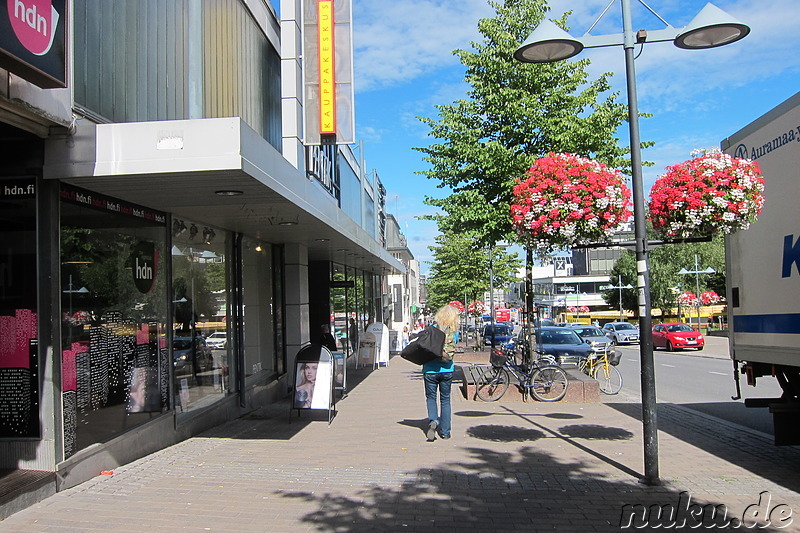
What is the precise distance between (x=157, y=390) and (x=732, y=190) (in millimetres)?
6662

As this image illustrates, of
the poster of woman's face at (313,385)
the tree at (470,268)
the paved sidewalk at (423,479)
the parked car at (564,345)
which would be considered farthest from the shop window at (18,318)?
the tree at (470,268)

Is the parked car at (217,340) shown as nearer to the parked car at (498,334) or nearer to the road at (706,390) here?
the road at (706,390)

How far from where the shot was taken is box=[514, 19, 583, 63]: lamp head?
20.4ft

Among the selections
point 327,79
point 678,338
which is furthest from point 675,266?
point 327,79

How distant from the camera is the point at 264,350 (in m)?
12.5

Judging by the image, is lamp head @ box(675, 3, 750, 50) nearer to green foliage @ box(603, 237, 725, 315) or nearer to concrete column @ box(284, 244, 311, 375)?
concrete column @ box(284, 244, 311, 375)

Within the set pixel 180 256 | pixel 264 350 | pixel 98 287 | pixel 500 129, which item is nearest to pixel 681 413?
pixel 500 129

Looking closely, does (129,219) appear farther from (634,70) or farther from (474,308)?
(474,308)

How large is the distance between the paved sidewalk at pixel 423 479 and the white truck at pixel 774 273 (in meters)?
0.98

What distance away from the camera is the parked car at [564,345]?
58.7 feet

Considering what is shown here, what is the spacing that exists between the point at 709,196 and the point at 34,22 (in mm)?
5911

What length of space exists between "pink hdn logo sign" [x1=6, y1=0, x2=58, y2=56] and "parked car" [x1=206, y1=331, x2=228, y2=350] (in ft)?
18.1

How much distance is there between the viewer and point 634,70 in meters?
6.30

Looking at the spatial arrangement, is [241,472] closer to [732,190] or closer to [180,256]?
[180,256]
